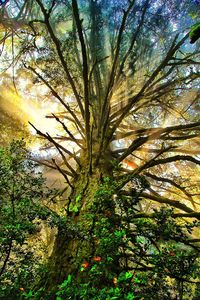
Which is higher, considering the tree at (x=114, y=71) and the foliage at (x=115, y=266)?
the tree at (x=114, y=71)

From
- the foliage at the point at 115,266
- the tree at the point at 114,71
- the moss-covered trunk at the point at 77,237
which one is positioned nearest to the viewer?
the foliage at the point at 115,266

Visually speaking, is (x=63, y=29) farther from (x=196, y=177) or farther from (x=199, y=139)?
(x=196, y=177)

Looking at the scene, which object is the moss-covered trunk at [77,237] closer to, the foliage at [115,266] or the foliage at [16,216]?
the foliage at [115,266]

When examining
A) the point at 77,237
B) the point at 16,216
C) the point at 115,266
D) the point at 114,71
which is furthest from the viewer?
the point at 114,71

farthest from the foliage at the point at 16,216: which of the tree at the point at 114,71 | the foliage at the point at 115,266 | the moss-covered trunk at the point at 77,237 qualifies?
the tree at the point at 114,71

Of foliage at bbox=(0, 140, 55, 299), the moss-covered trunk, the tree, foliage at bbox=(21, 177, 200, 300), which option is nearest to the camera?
foliage at bbox=(21, 177, 200, 300)

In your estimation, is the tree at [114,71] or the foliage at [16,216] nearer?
the foliage at [16,216]

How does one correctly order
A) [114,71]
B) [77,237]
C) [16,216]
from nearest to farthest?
[16,216]
[77,237]
[114,71]

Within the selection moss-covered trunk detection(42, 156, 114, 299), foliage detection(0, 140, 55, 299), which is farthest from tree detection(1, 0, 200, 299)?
foliage detection(0, 140, 55, 299)

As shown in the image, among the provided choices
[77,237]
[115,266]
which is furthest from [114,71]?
[115,266]

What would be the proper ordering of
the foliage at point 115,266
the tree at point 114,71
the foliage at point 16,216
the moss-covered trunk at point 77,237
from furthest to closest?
the tree at point 114,71, the moss-covered trunk at point 77,237, the foliage at point 16,216, the foliage at point 115,266

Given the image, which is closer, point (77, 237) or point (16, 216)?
point (16, 216)

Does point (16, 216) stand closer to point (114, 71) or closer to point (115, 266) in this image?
point (115, 266)

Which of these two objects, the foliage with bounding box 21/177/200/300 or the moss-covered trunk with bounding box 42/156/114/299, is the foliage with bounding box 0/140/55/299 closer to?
the moss-covered trunk with bounding box 42/156/114/299
